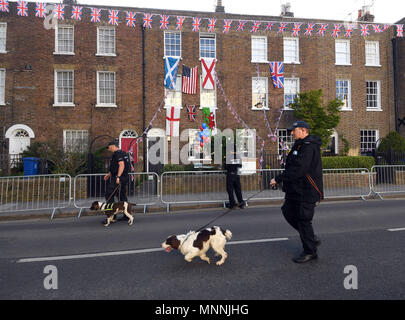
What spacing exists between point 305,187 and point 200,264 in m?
1.93

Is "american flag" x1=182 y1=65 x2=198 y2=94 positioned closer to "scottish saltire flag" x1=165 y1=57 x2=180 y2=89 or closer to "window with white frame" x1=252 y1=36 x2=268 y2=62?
"scottish saltire flag" x1=165 y1=57 x2=180 y2=89

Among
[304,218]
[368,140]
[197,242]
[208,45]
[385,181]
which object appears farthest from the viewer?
[368,140]

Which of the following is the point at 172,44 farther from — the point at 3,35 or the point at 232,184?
the point at 232,184

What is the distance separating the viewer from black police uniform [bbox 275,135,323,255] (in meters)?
3.83

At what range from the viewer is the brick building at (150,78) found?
15.8m

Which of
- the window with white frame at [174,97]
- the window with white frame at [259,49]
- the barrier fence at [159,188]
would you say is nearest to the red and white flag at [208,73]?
the window with white frame at [174,97]

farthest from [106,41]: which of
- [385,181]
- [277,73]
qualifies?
[385,181]

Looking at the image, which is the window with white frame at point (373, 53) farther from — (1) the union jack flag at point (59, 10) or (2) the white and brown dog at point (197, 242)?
(2) the white and brown dog at point (197, 242)

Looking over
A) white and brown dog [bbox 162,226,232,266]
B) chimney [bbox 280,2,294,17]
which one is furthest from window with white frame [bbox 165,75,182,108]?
white and brown dog [bbox 162,226,232,266]

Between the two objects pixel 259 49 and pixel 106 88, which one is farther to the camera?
pixel 259 49

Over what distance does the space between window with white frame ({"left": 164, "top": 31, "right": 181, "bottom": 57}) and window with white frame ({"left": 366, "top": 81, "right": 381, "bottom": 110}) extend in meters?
13.6

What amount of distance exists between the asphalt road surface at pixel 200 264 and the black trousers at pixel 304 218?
29 centimetres

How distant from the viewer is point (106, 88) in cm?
1642

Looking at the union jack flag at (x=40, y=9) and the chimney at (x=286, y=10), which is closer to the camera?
the union jack flag at (x=40, y=9)
